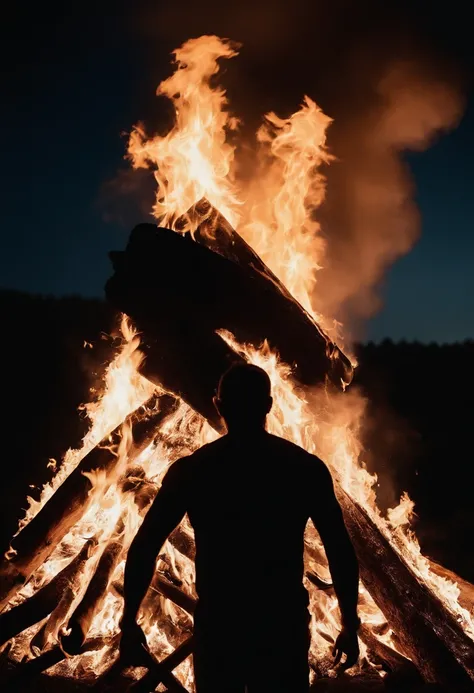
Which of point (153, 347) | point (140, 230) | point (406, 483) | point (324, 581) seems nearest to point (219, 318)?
point (153, 347)

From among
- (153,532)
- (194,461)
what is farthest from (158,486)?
(194,461)

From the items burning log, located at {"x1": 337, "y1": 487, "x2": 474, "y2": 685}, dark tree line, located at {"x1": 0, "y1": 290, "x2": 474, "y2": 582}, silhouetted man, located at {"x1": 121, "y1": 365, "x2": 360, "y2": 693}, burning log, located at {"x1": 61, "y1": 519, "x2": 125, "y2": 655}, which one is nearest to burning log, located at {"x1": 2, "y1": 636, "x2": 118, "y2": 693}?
burning log, located at {"x1": 61, "y1": 519, "x2": 125, "y2": 655}

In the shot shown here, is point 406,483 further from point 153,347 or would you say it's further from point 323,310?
point 153,347

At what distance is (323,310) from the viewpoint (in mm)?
6922

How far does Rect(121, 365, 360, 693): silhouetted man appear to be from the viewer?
222cm

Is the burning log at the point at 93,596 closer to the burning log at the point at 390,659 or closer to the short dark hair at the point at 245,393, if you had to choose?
the burning log at the point at 390,659

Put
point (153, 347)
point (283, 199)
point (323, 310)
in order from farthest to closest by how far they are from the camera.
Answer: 1. point (323, 310)
2. point (283, 199)
3. point (153, 347)

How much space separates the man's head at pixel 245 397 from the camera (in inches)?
90.5

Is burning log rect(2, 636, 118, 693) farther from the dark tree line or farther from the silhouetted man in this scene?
the dark tree line

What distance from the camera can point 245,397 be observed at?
2.30 meters

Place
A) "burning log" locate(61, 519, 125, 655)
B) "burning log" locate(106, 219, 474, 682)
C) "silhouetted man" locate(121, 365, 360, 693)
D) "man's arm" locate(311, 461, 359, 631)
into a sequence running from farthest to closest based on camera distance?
"burning log" locate(106, 219, 474, 682) → "burning log" locate(61, 519, 125, 655) → "man's arm" locate(311, 461, 359, 631) → "silhouetted man" locate(121, 365, 360, 693)

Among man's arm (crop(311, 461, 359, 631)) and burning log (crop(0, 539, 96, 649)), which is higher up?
man's arm (crop(311, 461, 359, 631))

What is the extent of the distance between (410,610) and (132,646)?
208 centimetres

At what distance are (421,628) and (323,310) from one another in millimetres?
4208
